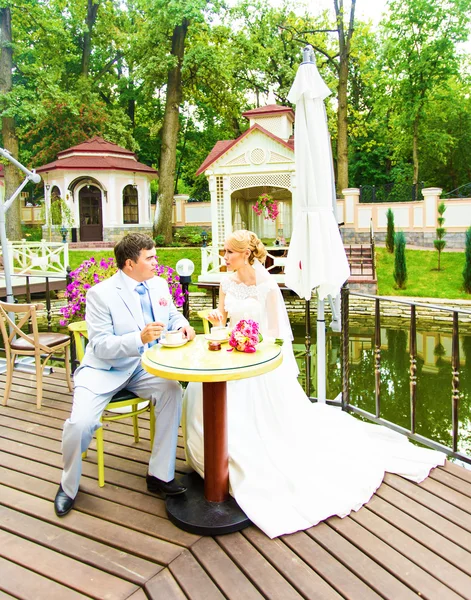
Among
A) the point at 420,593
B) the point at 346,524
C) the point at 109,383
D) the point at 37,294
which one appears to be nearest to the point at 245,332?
the point at 109,383

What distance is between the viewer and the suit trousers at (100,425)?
105 inches

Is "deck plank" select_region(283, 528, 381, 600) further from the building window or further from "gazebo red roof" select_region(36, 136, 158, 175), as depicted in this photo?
the building window

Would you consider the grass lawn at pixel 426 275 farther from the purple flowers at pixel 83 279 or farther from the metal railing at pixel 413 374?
the purple flowers at pixel 83 279

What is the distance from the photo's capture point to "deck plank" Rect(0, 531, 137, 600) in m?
2.07

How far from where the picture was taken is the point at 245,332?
2709 mm

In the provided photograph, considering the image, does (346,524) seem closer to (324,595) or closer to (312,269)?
(324,595)

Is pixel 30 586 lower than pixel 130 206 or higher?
lower

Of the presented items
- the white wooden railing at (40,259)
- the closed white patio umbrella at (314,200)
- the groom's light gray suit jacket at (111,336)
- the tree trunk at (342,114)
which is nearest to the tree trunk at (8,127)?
the white wooden railing at (40,259)

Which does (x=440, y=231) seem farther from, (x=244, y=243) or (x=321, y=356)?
(x=244, y=243)

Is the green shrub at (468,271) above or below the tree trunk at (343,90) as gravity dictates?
below

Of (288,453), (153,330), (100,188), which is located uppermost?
(100,188)

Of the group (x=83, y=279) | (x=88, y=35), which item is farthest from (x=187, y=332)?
(x=88, y=35)

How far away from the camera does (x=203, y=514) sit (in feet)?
8.39

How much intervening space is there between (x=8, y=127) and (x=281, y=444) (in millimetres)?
19189
